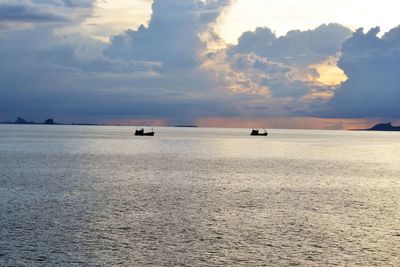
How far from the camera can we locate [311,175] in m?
111

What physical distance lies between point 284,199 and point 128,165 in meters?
63.5

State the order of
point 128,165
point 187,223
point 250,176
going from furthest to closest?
point 128,165 → point 250,176 → point 187,223

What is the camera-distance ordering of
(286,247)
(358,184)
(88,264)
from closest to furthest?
(88,264)
(286,247)
(358,184)

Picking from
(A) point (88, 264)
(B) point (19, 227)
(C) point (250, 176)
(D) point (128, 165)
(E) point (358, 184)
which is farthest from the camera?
(D) point (128, 165)

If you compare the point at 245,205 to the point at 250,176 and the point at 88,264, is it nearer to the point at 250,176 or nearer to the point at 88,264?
the point at 88,264

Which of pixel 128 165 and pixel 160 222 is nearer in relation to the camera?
pixel 160 222

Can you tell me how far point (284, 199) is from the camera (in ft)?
237

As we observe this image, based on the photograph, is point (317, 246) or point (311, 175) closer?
point (317, 246)

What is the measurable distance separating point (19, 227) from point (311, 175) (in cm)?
7453

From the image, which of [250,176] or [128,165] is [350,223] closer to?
[250,176]

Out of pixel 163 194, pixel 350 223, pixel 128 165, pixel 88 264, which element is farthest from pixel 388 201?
pixel 128 165

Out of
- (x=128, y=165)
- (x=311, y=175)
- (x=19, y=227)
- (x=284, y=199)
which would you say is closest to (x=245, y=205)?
(x=284, y=199)

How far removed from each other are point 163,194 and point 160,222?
2154 cm

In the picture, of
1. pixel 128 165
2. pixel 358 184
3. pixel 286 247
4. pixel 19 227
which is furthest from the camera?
pixel 128 165
